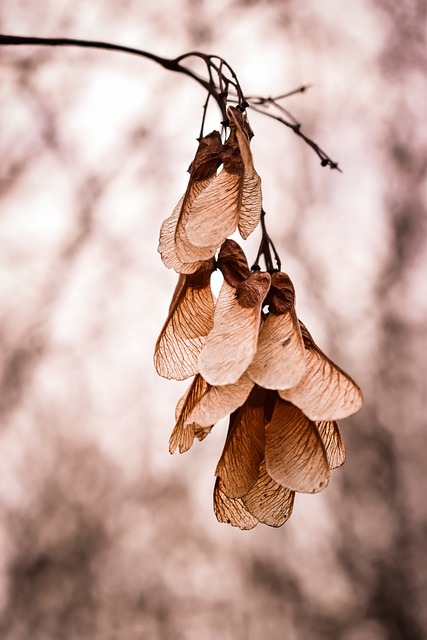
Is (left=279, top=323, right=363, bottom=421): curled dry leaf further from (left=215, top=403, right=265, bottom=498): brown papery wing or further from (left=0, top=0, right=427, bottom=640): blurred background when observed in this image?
(left=0, top=0, right=427, bottom=640): blurred background

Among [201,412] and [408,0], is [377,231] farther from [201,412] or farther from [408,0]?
[201,412]

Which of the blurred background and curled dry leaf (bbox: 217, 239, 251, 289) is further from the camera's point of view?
the blurred background

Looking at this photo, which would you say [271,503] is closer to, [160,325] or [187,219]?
[187,219]

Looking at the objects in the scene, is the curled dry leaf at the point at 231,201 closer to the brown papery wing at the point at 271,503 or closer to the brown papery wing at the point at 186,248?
the brown papery wing at the point at 186,248

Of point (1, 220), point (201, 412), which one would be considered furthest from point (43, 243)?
point (201, 412)

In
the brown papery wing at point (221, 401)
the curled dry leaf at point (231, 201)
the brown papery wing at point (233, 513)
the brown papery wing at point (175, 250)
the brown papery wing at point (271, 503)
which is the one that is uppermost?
the curled dry leaf at point (231, 201)

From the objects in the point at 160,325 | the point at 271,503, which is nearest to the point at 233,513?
the point at 271,503

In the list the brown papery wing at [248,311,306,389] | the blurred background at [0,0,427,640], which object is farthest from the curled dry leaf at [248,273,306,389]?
the blurred background at [0,0,427,640]

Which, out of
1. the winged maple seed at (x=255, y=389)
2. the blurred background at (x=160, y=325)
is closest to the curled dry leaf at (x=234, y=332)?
the winged maple seed at (x=255, y=389)

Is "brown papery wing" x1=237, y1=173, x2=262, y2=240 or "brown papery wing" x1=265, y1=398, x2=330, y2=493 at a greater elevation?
"brown papery wing" x1=237, y1=173, x2=262, y2=240
